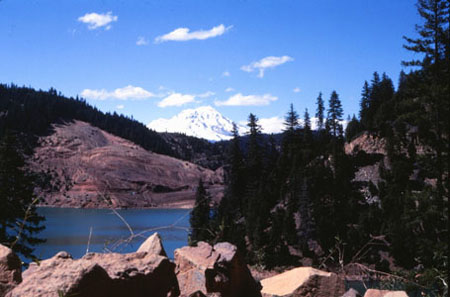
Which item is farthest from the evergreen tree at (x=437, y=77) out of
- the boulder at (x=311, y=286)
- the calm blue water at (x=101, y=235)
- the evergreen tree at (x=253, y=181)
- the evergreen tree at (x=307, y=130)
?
the evergreen tree at (x=307, y=130)

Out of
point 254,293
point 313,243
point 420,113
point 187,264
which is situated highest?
point 420,113

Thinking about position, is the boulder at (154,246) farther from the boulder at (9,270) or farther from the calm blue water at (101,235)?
the boulder at (9,270)

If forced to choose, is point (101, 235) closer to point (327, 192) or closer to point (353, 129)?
point (327, 192)

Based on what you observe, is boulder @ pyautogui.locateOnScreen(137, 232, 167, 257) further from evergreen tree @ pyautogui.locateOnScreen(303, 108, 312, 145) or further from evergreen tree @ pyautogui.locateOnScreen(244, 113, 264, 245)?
evergreen tree @ pyautogui.locateOnScreen(303, 108, 312, 145)

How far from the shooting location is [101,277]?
8.86 feet

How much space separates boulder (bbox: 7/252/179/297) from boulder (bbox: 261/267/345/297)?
1.30 meters

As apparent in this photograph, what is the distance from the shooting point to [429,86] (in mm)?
28719

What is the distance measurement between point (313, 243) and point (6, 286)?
75.0 m

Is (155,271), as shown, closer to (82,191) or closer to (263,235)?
(263,235)

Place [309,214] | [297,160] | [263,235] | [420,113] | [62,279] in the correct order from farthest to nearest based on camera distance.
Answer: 1. [297,160]
2. [309,214]
3. [263,235]
4. [420,113]
5. [62,279]

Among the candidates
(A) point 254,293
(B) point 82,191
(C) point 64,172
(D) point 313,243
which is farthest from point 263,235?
(C) point 64,172

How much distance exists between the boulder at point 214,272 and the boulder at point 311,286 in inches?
18.6

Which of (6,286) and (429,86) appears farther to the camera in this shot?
(429,86)

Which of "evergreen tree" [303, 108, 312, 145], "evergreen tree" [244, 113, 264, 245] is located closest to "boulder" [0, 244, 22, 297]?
"evergreen tree" [244, 113, 264, 245]
